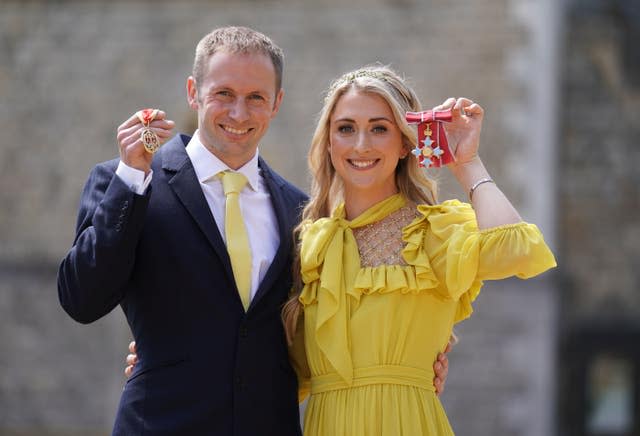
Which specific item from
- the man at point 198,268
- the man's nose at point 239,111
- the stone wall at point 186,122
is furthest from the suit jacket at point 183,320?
the stone wall at point 186,122

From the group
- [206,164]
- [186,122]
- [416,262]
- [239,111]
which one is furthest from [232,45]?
[186,122]

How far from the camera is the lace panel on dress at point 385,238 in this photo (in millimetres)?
3650

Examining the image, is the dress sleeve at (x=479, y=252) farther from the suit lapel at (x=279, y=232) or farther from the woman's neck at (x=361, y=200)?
the suit lapel at (x=279, y=232)

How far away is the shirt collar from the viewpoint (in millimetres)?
3729

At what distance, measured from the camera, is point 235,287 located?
3.56m

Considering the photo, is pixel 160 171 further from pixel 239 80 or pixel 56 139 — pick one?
pixel 56 139

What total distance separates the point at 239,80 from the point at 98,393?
238 inches

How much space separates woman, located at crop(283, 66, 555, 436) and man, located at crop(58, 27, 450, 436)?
15cm

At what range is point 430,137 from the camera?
3.55 m

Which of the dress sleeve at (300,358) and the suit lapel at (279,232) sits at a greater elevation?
the suit lapel at (279,232)

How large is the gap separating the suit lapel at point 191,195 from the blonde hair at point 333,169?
31 cm

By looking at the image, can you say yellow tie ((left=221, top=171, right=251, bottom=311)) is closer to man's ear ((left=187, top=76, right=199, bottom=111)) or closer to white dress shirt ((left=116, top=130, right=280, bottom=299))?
white dress shirt ((left=116, top=130, right=280, bottom=299))

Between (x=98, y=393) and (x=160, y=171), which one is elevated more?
(x=160, y=171)

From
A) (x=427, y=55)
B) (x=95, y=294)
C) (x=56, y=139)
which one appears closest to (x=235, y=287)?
(x=95, y=294)
